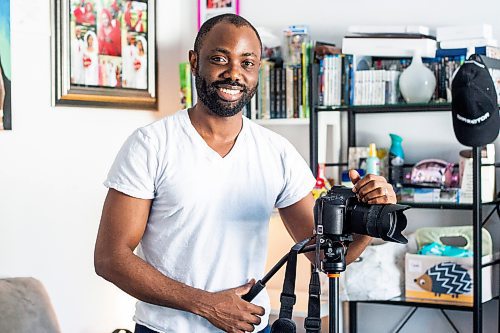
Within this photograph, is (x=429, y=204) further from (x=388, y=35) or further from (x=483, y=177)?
(x=388, y=35)

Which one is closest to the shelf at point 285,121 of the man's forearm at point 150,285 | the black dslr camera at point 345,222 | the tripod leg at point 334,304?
the man's forearm at point 150,285

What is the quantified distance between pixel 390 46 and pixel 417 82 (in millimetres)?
170

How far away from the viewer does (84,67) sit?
318cm

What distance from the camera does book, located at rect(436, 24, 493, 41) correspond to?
2947mm

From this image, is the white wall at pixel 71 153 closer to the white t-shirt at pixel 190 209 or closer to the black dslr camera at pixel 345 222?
the white t-shirt at pixel 190 209

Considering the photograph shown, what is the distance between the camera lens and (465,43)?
9.80 feet

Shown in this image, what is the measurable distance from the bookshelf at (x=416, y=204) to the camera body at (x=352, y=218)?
4.45 feet

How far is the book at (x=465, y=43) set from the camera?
296cm

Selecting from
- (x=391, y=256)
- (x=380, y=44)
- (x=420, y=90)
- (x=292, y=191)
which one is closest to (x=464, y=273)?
(x=391, y=256)

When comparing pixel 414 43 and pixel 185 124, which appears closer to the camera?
pixel 185 124

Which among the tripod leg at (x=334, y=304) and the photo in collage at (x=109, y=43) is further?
the photo in collage at (x=109, y=43)

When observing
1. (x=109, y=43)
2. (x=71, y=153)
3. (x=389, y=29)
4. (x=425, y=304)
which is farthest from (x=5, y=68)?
(x=425, y=304)

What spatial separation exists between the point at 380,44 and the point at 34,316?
4.97ft

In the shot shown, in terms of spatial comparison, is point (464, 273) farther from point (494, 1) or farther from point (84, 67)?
point (84, 67)
